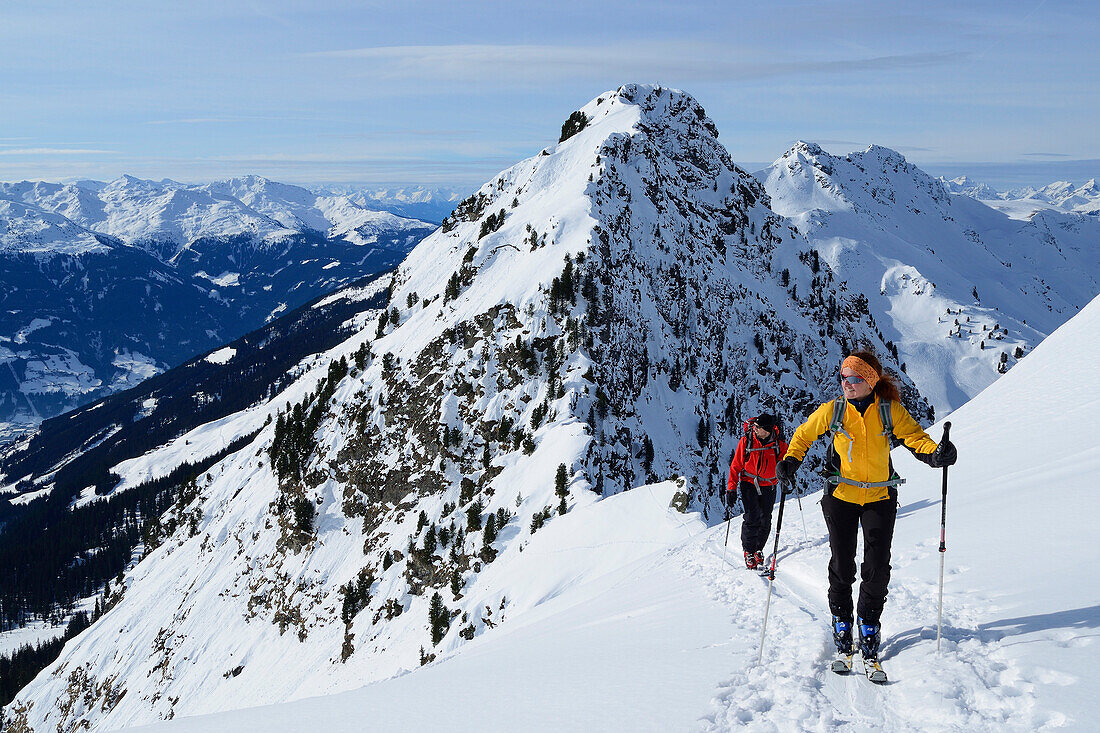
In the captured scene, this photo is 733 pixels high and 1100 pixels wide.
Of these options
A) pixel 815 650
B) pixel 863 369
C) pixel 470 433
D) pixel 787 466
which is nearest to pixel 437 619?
pixel 470 433

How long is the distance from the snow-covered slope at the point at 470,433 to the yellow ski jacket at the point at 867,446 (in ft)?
97.2

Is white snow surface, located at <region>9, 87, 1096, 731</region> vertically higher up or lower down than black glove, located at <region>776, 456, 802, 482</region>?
lower down

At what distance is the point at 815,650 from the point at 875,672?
0.94m

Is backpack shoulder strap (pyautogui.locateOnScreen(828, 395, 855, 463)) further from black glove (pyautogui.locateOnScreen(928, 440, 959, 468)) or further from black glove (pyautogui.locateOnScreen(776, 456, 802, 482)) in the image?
black glove (pyautogui.locateOnScreen(928, 440, 959, 468))

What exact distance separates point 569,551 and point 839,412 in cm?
2299

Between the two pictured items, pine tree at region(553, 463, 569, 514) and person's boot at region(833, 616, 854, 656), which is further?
pine tree at region(553, 463, 569, 514)

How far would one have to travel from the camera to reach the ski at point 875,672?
6387 millimetres

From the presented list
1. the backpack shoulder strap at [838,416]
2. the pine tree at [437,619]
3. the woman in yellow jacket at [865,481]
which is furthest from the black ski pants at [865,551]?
the pine tree at [437,619]

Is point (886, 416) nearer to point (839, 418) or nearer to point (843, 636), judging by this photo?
point (839, 418)

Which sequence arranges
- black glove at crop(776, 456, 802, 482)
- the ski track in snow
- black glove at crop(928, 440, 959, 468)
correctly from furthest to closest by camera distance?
black glove at crop(776, 456, 802, 482) → black glove at crop(928, 440, 959, 468) → the ski track in snow

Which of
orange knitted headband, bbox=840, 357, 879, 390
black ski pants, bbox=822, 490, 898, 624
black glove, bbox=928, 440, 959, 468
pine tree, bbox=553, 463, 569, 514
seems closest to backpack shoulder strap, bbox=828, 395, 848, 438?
orange knitted headband, bbox=840, 357, 879, 390

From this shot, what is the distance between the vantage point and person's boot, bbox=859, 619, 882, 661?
6715 mm

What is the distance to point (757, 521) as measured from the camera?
12.5 metres

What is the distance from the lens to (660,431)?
6266 cm
